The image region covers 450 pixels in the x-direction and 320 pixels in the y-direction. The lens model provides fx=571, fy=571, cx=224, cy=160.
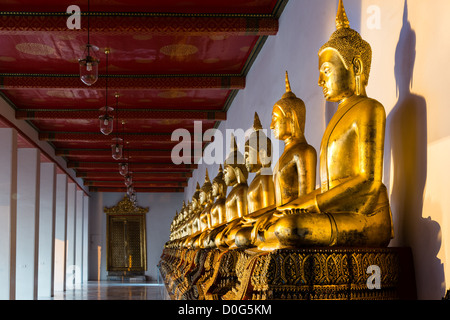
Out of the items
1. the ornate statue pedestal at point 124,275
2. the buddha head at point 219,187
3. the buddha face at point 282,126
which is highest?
the buddha face at point 282,126

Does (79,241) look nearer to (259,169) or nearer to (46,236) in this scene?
(46,236)

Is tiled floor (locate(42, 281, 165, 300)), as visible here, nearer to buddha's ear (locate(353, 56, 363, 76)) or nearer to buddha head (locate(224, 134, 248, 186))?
buddha head (locate(224, 134, 248, 186))

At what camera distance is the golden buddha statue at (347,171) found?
2312 millimetres

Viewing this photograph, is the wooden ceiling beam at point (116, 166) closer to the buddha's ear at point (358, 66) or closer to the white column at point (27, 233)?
→ the white column at point (27, 233)

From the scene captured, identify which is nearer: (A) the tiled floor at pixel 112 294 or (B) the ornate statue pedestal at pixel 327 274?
(B) the ornate statue pedestal at pixel 327 274

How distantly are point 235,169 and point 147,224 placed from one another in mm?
19031

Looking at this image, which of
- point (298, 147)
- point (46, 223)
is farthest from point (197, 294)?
point (46, 223)

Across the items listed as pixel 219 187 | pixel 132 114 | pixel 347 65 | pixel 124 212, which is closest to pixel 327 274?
pixel 347 65

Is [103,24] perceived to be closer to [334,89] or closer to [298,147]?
[298,147]

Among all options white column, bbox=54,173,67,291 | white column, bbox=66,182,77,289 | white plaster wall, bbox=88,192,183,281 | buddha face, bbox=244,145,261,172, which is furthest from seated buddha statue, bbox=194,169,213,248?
white plaster wall, bbox=88,192,183,281

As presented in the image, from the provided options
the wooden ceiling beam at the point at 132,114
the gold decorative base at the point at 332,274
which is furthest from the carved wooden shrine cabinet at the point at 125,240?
the gold decorative base at the point at 332,274

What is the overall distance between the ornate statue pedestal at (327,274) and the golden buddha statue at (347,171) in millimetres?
69

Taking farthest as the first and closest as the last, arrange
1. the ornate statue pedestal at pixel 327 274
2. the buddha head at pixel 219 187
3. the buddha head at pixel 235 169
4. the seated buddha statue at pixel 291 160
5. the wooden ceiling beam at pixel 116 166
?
the wooden ceiling beam at pixel 116 166 → the buddha head at pixel 219 187 → the buddha head at pixel 235 169 → the seated buddha statue at pixel 291 160 → the ornate statue pedestal at pixel 327 274

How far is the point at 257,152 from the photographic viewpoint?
4.41 m
